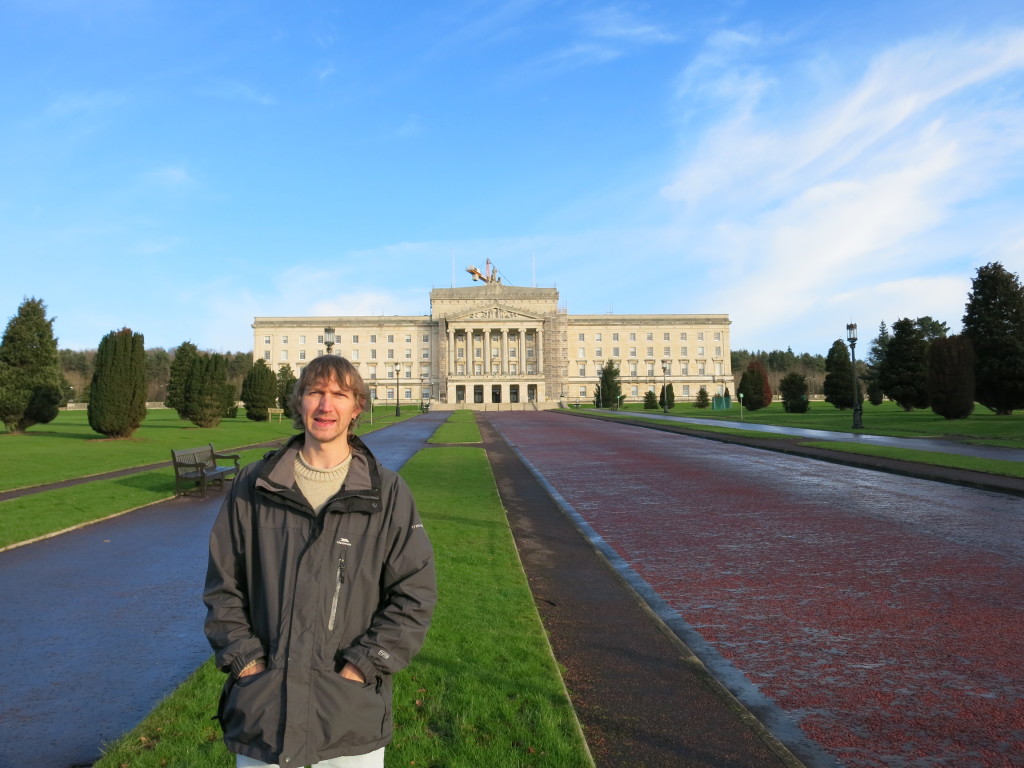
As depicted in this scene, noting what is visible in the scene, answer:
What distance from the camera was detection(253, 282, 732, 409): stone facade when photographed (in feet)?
383

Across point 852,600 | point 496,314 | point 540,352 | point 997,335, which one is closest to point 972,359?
point 997,335

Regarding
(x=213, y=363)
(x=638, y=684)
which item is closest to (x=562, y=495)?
(x=638, y=684)

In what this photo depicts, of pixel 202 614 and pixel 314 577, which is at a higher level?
pixel 314 577

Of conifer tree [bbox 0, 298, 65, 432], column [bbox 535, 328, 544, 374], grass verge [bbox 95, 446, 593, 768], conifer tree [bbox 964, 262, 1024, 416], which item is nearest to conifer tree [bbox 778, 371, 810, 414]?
conifer tree [bbox 964, 262, 1024, 416]

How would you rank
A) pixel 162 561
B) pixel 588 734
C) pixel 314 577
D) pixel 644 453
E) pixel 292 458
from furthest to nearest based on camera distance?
1. pixel 644 453
2. pixel 162 561
3. pixel 588 734
4. pixel 292 458
5. pixel 314 577

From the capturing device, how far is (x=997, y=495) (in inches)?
529

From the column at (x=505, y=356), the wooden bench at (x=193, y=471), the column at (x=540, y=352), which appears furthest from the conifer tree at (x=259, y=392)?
the column at (x=505, y=356)

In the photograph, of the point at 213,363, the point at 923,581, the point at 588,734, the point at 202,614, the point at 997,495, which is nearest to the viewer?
the point at 588,734

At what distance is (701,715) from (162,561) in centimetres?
693

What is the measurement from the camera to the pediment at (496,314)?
4473 inches

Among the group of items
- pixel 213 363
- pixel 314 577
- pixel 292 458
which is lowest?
pixel 314 577

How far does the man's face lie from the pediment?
111m

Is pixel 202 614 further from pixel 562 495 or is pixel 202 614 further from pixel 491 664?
pixel 562 495

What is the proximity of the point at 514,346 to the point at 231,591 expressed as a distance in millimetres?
115798
